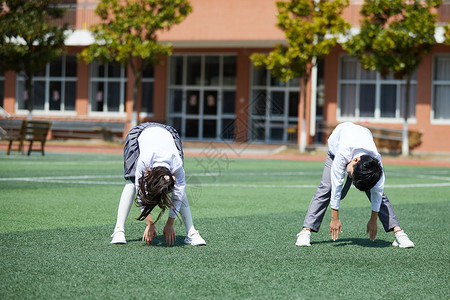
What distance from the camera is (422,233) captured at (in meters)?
8.11

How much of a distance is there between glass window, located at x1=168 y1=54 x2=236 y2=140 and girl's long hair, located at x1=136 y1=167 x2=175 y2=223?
27.5m

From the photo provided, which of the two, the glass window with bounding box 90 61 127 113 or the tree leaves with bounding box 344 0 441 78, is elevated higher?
the tree leaves with bounding box 344 0 441 78

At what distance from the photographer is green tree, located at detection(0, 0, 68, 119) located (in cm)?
2986

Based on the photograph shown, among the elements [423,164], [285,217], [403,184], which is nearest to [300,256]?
[285,217]

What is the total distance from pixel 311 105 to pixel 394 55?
17.8 ft

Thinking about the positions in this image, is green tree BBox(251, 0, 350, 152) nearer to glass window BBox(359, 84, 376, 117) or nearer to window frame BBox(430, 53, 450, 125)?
glass window BBox(359, 84, 376, 117)

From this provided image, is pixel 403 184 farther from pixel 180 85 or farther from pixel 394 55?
pixel 180 85

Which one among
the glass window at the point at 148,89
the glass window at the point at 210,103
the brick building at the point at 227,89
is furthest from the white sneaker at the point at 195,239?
the glass window at the point at 148,89

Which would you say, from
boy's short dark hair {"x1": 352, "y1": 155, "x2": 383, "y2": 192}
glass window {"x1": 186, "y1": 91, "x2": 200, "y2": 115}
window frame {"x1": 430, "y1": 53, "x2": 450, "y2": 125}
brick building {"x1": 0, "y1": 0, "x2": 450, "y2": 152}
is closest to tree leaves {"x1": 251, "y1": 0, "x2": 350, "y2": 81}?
brick building {"x1": 0, "y1": 0, "x2": 450, "y2": 152}

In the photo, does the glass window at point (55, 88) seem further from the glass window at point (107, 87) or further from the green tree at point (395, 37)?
the green tree at point (395, 37)

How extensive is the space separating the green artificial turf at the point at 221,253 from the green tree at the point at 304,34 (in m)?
15.1

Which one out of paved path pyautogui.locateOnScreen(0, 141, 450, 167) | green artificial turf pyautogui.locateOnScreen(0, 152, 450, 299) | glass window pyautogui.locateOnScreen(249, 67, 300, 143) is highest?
glass window pyautogui.locateOnScreen(249, 67, 300, 143)

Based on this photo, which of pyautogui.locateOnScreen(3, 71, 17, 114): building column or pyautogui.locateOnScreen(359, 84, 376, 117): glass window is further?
pyautogui.locateOnScreen(3, 71, 17, 114): building column

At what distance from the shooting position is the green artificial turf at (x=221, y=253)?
5047mm
